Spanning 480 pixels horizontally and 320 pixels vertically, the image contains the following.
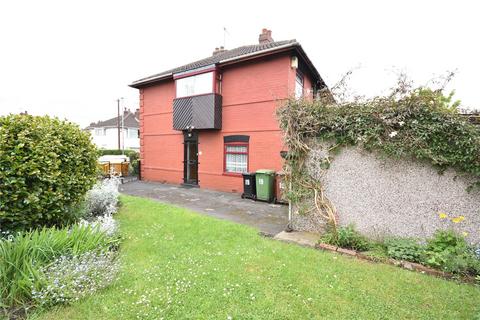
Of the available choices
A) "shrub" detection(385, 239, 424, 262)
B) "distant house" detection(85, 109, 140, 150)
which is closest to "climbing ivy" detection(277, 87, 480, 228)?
"shrub" detection(385, 239, 424, 262)

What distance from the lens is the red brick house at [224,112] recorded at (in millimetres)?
8992

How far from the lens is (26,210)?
12.5ft

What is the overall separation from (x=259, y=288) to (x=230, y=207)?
15.2 feet

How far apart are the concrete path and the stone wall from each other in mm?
1266

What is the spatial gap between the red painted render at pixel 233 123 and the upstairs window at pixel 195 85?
25.6 inches

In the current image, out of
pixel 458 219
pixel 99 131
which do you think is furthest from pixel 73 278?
pixel 99 131

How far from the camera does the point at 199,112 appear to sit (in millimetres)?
10484

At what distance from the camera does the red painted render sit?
897 cm

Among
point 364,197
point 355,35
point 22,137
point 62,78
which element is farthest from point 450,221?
point 62,78

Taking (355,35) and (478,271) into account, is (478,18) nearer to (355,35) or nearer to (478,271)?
(355,35)

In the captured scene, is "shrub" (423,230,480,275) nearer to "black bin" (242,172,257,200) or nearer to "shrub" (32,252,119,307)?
"shrub" (32,252,119,307)

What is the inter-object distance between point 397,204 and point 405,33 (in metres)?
7.55

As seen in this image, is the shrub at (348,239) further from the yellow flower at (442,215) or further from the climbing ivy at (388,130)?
the yellow flower at (442,215)

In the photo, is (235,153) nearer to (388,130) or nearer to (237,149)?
(237,149)
